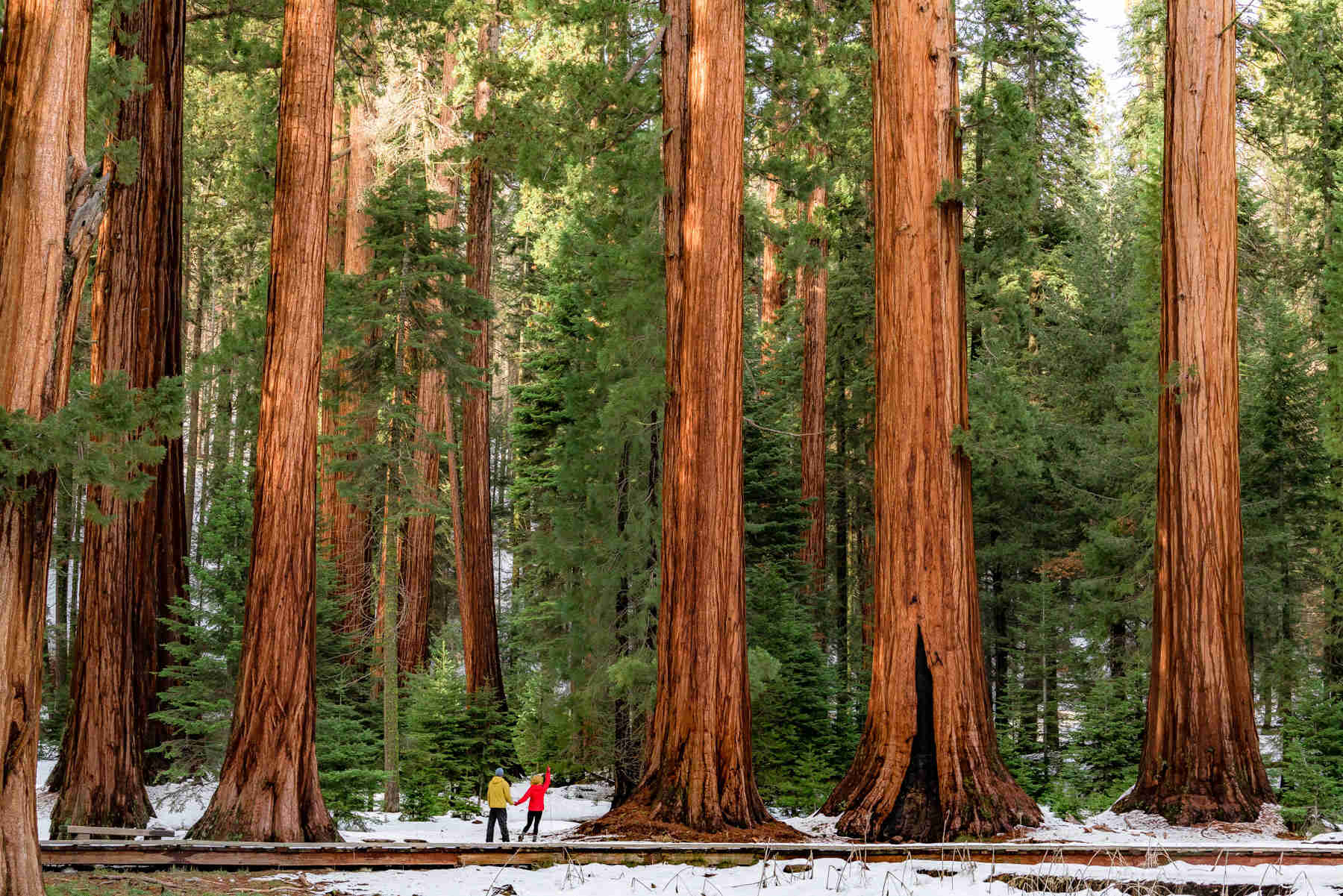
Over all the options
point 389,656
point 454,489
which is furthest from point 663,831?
point 454,489

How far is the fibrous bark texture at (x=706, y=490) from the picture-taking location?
11.2 metres

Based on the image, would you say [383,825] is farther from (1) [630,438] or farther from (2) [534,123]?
(2) [534,123]

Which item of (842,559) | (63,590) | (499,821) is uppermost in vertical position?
(842,559)

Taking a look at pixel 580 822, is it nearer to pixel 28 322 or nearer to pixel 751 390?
pixel 751 390

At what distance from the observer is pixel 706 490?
11.7m

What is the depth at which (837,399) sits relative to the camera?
27516 mm

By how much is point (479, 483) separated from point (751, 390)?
5.06m

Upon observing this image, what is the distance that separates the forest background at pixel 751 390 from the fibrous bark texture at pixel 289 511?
1.05 m

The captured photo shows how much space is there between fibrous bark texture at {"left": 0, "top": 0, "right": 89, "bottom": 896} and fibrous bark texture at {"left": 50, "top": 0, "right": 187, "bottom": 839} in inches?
221

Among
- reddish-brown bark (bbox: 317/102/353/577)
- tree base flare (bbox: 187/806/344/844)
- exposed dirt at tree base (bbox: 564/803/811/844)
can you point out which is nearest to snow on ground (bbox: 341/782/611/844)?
tree base flare (bbox: 187/806/344/844)

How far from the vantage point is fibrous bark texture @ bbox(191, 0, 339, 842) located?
34.7 ft

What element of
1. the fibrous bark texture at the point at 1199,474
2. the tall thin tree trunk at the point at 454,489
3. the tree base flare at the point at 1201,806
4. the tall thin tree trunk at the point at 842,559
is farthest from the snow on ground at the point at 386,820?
the fibrous bark texture at the point at 1199,474

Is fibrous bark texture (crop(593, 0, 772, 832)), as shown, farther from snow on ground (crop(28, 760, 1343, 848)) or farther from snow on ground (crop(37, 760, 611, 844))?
snow on ground (crop(37, 760, 611, 844))

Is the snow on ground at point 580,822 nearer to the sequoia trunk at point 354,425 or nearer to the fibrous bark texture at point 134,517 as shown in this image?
the fibrous bark texture at point 134,517
